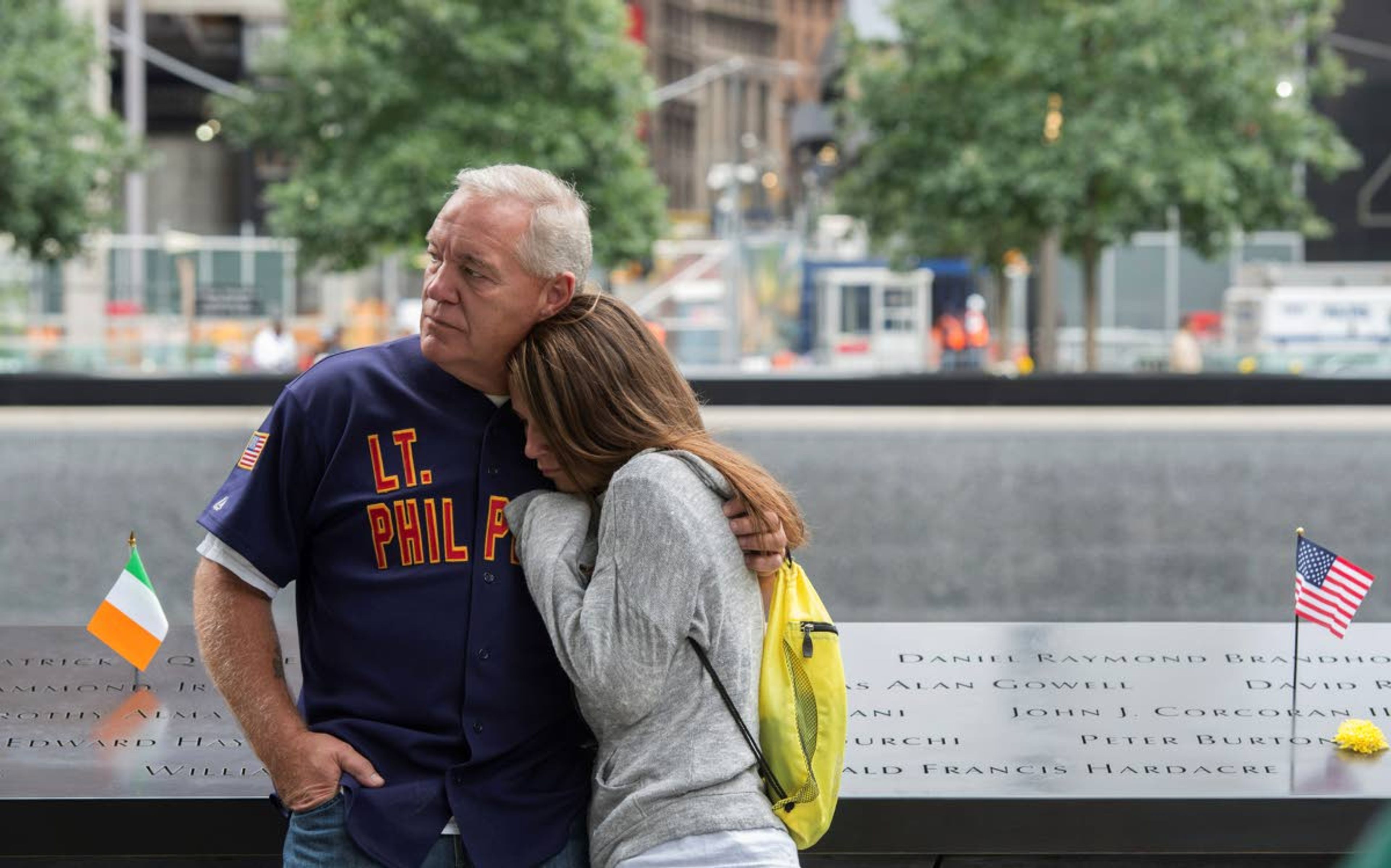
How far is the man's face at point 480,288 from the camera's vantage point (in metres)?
3.08

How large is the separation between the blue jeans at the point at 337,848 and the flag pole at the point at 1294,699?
5.96 feet

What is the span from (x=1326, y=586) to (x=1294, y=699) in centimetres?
41

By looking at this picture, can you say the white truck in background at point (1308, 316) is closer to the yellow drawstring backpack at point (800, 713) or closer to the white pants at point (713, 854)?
the yellow drawstring backpack at point (800, 713)

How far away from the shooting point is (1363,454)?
1759cm

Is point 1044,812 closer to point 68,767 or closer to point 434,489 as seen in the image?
point 434,489

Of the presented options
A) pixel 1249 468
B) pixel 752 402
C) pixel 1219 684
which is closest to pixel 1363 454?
pixel 1249 468

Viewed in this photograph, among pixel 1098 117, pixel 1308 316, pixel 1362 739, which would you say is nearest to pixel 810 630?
pixel 1362 739

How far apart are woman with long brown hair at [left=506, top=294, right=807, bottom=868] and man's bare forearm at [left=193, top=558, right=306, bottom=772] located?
0.49 meters

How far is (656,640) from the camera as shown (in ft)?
9.50

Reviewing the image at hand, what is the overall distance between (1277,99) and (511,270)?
27.3 metres

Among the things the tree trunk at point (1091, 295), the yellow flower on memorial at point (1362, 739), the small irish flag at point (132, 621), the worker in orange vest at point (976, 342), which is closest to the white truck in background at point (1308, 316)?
the tree trunk at point (1091, 295)

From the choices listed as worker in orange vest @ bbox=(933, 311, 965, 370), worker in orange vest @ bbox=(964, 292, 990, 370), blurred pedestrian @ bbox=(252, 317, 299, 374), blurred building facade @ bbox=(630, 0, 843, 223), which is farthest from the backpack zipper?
blurred building facade @ bbox=(630, 0, 843, 223)

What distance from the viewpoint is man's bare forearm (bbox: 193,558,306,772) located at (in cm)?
313

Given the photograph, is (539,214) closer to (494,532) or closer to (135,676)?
(494,532)
